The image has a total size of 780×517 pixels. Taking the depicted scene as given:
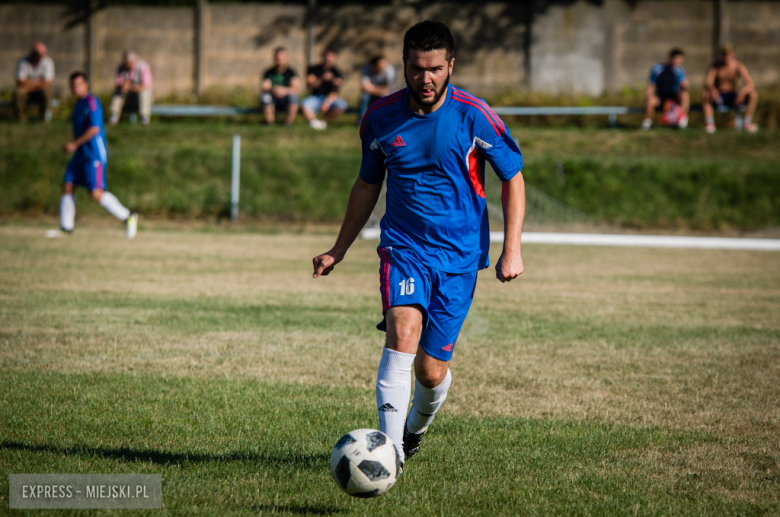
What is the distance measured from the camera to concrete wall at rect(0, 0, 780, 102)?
21.3 metres

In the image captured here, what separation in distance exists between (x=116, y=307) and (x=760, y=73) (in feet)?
65.3

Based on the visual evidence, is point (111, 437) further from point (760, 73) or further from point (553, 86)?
point (760, 73)

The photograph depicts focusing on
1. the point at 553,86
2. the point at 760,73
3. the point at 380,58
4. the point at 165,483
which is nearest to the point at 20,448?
the point at 165,483

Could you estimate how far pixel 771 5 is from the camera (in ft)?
70.1

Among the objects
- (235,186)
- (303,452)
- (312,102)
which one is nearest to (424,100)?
(303,452)

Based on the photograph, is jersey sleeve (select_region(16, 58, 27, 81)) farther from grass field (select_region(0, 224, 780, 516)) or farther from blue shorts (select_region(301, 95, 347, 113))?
grass field (select_region(0, 224, 780, 516))

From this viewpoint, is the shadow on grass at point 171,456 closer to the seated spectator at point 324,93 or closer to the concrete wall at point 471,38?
A: the seated spectator at point 324,93

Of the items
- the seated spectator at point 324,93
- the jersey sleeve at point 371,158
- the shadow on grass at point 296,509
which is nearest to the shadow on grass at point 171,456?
the shadow on grass at point 296,509

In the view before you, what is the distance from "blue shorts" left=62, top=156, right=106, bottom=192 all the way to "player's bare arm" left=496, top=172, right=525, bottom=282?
9.72 m

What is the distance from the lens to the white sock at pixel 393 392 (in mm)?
3279

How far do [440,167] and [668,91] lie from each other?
1646cm

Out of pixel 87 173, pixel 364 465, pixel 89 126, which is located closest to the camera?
pixel 364 465

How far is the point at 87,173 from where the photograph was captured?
11914mm

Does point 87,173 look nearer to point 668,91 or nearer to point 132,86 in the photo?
point 132,86
